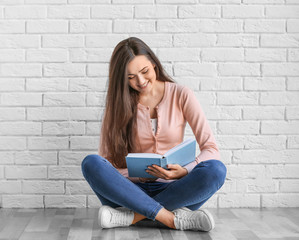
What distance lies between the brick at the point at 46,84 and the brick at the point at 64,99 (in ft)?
0.12

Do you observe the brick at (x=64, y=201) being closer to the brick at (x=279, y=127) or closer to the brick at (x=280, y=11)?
the brick at (x=279, y=127)

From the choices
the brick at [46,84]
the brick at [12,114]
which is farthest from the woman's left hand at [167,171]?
the brick at [12,114]

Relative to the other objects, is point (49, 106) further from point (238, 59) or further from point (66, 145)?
point (238, 59)

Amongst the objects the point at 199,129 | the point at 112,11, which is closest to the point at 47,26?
the point at 112,11

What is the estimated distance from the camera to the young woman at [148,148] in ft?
6.88

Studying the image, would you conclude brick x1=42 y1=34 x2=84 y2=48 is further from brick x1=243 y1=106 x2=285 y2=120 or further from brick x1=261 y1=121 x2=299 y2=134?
brick x1=261 y1=121 x2=299 y2=134

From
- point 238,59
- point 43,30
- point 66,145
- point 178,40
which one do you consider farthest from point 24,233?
point 238,59

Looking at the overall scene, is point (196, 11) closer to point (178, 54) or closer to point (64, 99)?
point (178, 54)

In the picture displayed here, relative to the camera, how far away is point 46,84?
8.54 ft

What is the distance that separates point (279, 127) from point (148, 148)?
0.86 meters

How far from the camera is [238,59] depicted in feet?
8.57

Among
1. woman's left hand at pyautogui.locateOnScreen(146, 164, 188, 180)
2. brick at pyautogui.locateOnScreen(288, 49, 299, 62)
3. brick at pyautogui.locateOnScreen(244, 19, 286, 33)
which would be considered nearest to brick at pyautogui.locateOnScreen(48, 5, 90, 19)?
brick at pyautogui.locateOnScreen(244, 19, 286, 33)

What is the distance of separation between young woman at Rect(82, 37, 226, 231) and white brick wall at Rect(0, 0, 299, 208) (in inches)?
12.4

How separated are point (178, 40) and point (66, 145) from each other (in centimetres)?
91
